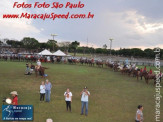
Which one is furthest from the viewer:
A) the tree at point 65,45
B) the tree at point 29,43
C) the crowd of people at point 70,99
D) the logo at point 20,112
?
the tree at point 65,45

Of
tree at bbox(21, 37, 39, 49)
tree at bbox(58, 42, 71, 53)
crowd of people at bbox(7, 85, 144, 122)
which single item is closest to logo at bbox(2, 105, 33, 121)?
crowd of people at bbox(7, 85, 144, 122)

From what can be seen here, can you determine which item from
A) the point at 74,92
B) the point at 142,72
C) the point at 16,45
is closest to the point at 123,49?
the point at 16,45

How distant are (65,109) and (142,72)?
47.9ft

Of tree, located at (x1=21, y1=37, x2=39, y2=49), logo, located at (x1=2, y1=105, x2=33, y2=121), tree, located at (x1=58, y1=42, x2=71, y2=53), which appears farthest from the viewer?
tree, located at (x1=58, y1=42, x2=71, y2=53)

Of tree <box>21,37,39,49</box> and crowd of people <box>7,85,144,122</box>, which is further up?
tree <box>21,37,39,49</box>

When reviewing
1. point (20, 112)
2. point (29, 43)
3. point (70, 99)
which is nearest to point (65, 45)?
point (29, 43)

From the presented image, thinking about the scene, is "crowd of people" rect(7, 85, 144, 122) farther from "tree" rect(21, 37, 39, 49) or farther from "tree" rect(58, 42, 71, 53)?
"tree" rect(58, 42, 71, 53)

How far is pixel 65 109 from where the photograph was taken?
416 inches

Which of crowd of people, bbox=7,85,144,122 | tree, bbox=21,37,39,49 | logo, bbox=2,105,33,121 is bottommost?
crowd of people, bbox=7,85,144,122

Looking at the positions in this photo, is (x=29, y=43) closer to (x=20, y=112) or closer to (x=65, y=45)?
(x=65, y=45)

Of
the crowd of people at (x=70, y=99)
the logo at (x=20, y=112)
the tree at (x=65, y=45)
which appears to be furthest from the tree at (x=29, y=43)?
the logo at (x=20, y=112)

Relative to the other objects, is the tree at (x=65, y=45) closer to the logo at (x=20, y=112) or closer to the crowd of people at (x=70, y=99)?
the crowd of people at (x=70, y=99)

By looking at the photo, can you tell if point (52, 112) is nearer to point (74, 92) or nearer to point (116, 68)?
point (74, 92)

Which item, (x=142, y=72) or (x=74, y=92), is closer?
(x=74, y=92)
